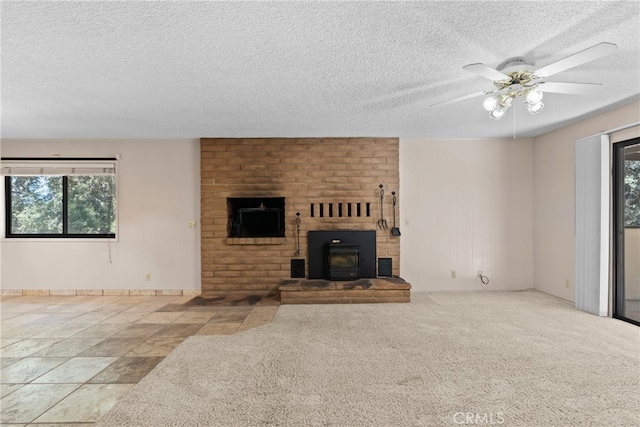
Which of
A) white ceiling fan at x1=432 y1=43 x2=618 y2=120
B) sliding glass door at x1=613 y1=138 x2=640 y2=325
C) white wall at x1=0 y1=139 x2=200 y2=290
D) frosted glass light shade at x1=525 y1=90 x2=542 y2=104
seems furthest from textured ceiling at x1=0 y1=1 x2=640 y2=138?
white wall at x1=0 y1=139 x2=200 y2=290

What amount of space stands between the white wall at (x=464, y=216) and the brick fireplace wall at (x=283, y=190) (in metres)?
0.39

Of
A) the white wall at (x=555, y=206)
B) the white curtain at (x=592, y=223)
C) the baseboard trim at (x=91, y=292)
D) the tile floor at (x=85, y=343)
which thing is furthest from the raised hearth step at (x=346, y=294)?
the white wall at (x=555, y=206)

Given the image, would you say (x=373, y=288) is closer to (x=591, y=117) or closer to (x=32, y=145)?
(x=591, y=117)

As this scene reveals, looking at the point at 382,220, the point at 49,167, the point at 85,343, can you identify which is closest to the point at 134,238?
the point at 49,167

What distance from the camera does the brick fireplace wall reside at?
15.6 ft

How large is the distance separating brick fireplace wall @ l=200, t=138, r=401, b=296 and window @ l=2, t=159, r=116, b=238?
1632 millimetres

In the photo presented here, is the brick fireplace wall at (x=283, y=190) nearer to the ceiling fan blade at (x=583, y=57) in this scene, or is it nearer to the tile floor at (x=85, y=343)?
the tile floor at (x=85, y=343)

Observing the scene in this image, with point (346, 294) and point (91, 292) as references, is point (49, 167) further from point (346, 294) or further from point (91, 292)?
point (346, 294)

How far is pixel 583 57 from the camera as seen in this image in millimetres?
1836

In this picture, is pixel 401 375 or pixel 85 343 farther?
pixel 85 343

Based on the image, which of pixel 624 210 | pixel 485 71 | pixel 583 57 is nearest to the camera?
pixel 583 57

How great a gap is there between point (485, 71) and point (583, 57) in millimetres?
517

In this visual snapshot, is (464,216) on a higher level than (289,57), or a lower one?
lower

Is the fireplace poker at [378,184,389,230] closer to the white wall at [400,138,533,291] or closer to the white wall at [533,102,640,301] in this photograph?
the white wall at [400,138,533,291]
